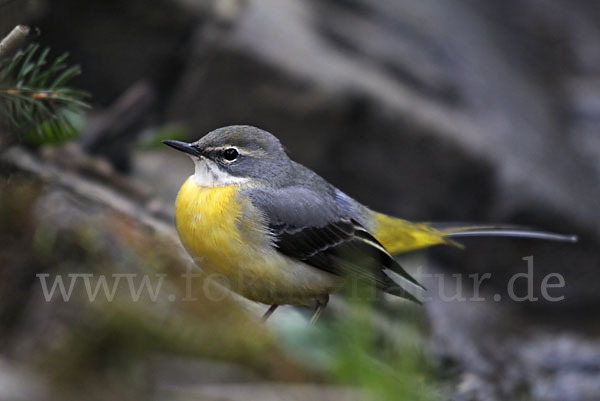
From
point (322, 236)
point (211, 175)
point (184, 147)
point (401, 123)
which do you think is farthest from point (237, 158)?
point (401, 123)

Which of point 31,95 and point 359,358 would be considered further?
point 31,95

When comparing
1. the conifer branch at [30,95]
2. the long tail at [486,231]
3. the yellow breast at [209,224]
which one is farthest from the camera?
the long tail at [486,231]

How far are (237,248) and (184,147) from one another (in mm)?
815

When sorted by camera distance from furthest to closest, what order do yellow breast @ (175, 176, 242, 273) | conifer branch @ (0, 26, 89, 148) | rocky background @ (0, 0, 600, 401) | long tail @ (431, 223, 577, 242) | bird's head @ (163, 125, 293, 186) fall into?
rocky background @ (0, 0, 600, 401) < long tail @ (431, 223, 577, 242) < bird's head @ (163, 125, 293, 186) < yellow breast @ (175, 176, 242, 273) < conifer branch @ (0, 26, 89, 148)

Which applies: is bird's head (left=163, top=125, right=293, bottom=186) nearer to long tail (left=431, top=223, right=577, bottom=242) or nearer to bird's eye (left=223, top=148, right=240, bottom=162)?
bird's eye (left=223, top=148, right=240, bottom=162)

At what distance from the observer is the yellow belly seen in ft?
17.8

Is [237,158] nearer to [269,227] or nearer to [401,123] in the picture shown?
[269,227]

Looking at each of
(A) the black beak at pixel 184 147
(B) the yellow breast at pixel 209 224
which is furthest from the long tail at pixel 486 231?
(A) the black beak at pixel 184 147

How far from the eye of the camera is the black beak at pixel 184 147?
17.9 ft

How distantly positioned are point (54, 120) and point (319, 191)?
6.92ft

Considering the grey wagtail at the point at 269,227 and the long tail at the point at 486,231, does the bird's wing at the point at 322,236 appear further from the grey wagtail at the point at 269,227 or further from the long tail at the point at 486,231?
the long tail at the point at 486,231

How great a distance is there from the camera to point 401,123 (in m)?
11.2

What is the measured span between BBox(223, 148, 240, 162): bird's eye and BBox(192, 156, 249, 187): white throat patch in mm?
108

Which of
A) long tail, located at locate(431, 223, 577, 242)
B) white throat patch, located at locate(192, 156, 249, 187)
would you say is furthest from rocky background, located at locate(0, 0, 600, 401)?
white throat patch, located at locate(192, 156, 249, 187)
